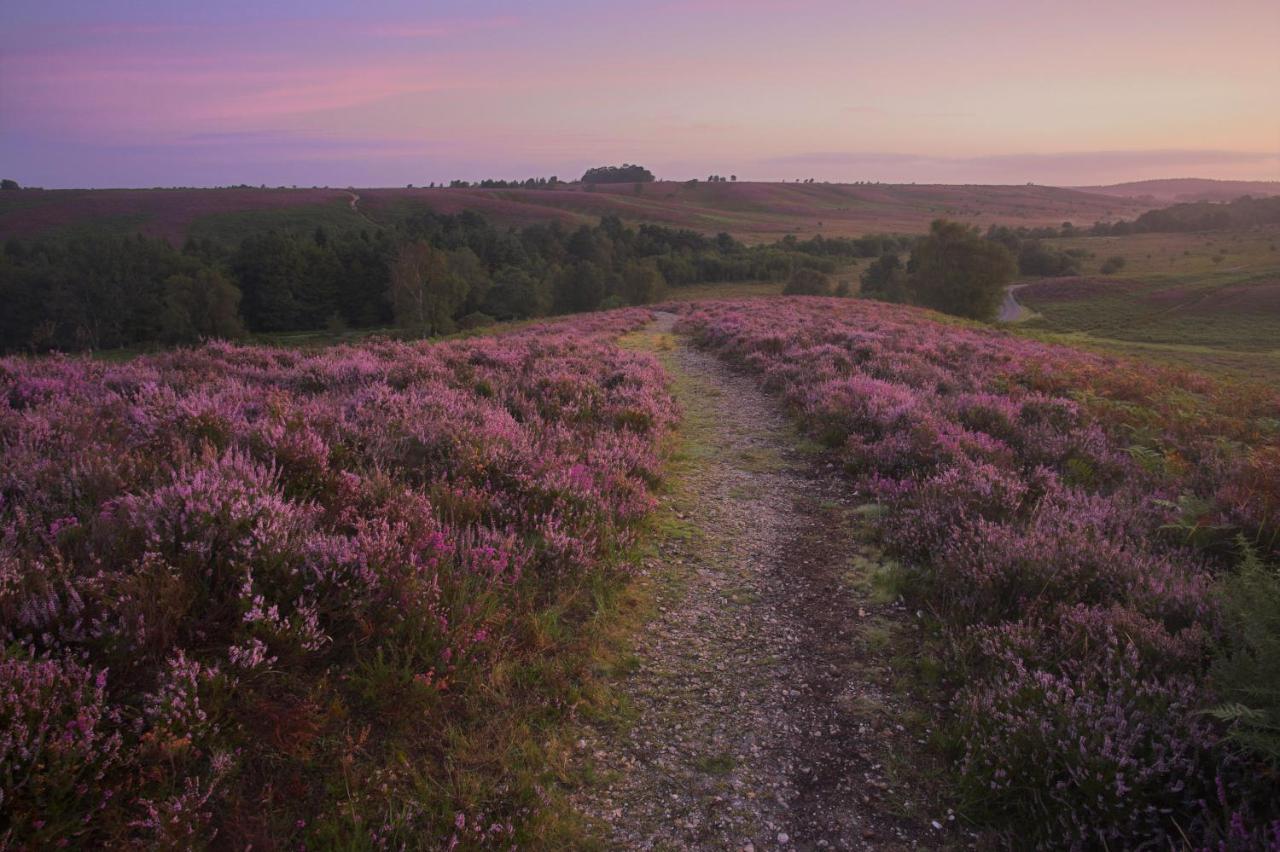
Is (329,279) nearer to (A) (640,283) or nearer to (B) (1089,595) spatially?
(A) (640,283)

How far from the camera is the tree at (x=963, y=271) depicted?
60656mm

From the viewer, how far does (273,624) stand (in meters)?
3.37

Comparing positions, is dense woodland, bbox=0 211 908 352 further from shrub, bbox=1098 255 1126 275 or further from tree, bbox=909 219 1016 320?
shrub, bbox=1098 255 1126 275

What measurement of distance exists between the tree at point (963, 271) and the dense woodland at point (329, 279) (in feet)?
114

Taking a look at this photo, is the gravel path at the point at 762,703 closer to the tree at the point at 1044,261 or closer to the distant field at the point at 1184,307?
the distant field at the point at 1184,307

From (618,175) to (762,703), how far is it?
203 m

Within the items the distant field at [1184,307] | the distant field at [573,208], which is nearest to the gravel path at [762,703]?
the distant field at [1184,307]

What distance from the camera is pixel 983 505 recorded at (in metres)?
6.58

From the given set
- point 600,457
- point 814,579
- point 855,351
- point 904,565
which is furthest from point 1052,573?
point 855,351

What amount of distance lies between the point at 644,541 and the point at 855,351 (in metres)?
12.6

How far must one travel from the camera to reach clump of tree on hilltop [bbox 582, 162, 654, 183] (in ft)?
616

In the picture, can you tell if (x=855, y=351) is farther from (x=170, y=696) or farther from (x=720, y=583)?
(x=170, y=696)

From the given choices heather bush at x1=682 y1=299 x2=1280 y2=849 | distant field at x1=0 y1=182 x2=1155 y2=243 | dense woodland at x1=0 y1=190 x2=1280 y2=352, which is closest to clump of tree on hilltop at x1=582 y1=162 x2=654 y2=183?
distant field at x1=0 y1=182 x2=1155 y2=243

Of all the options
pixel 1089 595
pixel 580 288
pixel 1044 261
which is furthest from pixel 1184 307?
pixel 1089 595
